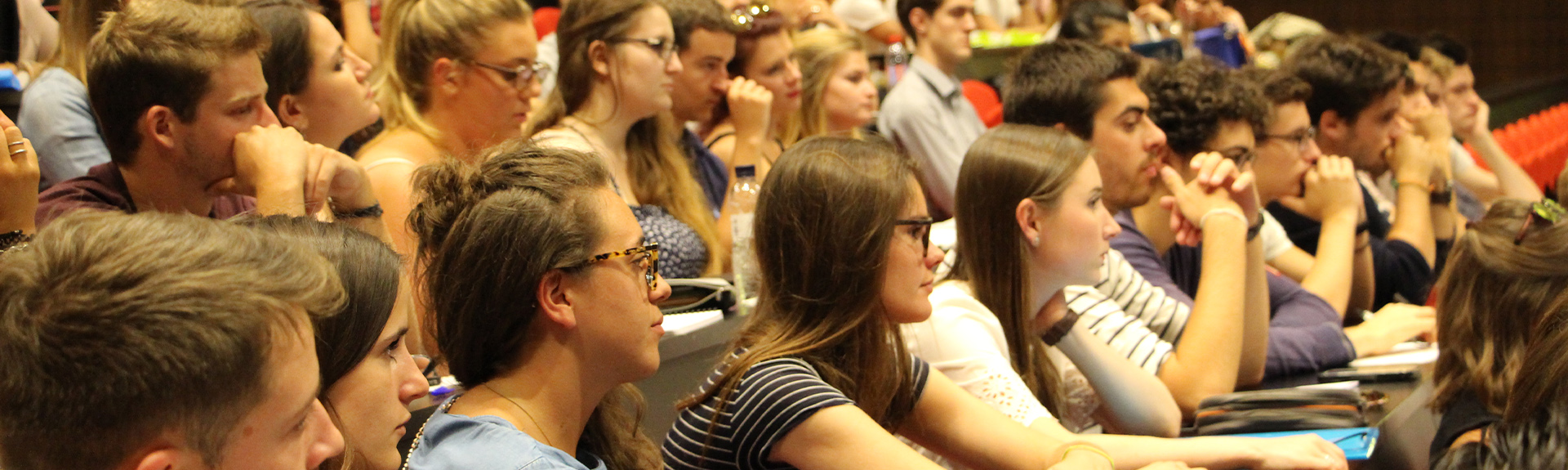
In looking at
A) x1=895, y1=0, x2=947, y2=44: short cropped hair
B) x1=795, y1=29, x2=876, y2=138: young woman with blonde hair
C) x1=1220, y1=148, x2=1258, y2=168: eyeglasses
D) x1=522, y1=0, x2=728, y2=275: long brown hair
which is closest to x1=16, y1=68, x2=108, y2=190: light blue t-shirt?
x1=522, y1=0, x2=728, y2=275: long brown hair

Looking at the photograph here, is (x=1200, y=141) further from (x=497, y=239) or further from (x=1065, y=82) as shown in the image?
(x=497, y=239)

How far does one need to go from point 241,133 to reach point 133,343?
1255 mm

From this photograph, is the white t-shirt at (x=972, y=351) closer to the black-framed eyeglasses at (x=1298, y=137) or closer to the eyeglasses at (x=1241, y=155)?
the eyeglasses at (x=1241, y=155)

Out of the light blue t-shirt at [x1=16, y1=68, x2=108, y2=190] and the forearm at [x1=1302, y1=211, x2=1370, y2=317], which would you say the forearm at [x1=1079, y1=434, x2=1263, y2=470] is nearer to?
the forearm at [x1=1302, y1=211, x2=1370, y2=317]

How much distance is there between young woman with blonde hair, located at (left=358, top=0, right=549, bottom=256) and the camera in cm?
287

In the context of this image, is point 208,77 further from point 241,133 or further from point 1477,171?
point 1477,171

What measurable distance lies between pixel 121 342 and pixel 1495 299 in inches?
79.8

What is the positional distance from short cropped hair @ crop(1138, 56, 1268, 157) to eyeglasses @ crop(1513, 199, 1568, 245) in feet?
3.13

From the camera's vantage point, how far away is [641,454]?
164cm

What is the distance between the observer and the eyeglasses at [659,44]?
314 centimetres

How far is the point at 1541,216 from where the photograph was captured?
7.36ft

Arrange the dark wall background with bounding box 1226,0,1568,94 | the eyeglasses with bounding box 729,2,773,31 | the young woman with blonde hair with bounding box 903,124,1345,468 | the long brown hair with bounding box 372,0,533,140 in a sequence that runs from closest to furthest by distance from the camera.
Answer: the young woman with blonde hair with bounding box 903,124,1345,468
the long brown hair with bounding box 372,0,533,140
the eyeglasses with bounding box 729,2,773,31
the dark wall background with bounding box 1226,0,1568,94

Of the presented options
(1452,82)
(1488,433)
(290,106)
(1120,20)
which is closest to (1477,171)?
(1452,82)

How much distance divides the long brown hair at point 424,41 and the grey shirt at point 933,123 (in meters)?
1.78
